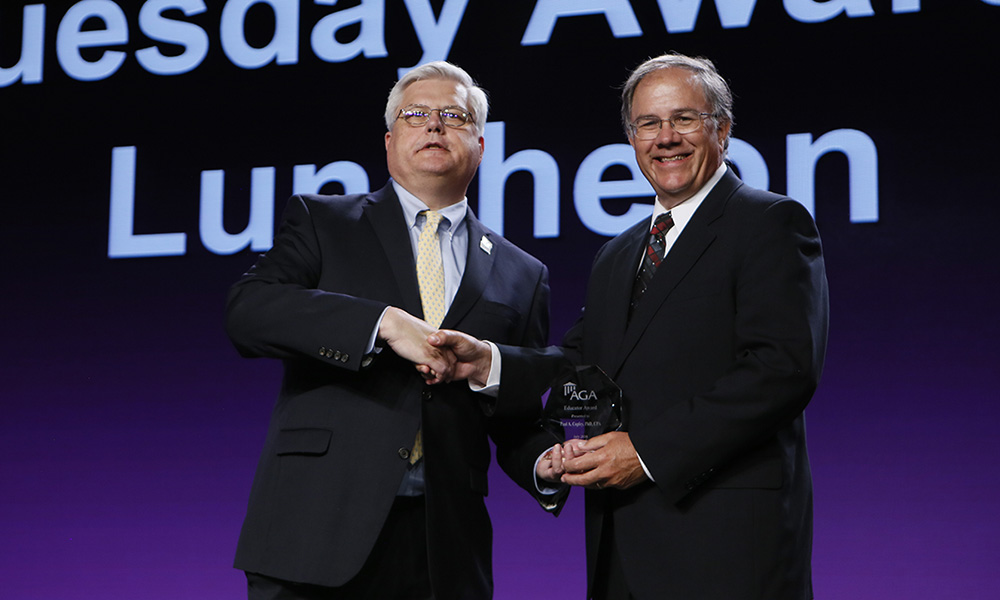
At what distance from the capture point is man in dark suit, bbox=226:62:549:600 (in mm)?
2129

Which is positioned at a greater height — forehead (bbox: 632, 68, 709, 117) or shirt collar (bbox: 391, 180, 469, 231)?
forehead (bbox: 632, 68, 709, 117)

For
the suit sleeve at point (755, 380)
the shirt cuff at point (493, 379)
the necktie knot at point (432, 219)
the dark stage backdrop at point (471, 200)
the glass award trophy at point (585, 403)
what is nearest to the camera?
the suit sleeve at point (755, 380)

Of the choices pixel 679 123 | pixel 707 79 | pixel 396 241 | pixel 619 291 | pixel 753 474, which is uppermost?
pixel 707 79

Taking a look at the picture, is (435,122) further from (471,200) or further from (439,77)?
(471,200)

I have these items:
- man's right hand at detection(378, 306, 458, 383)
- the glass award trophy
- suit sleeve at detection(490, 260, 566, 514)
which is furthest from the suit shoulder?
man's right hand at detection(378, 306, 458, 383)

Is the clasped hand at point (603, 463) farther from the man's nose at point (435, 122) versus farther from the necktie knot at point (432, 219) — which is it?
the man's nose at point (435, 122)

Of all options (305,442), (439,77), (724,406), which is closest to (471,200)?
(439,77)

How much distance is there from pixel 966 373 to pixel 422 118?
7.49 feet

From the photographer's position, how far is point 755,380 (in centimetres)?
190

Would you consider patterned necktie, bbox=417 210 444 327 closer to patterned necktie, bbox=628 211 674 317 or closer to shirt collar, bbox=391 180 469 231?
shirt collar, bbox=391 180 469 231

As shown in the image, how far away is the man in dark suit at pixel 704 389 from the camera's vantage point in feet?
6.25

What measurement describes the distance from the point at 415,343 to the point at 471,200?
2.07m

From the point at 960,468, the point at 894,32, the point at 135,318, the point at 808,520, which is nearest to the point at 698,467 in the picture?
the point at 808,520

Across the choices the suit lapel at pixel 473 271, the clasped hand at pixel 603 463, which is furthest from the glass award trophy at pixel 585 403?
the suit lapel at pixel 473 271
